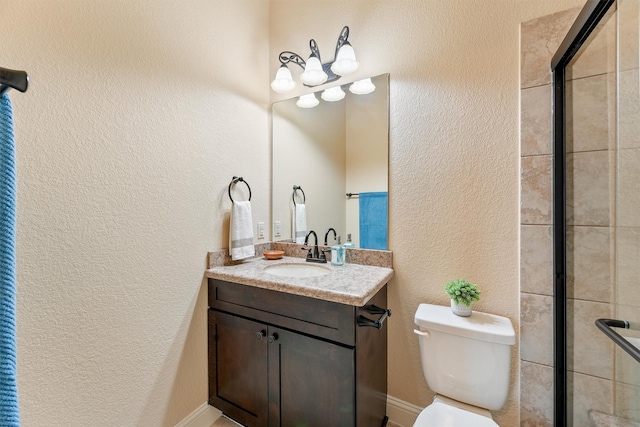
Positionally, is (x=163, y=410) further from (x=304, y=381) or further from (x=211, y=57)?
(x=211, y=57)

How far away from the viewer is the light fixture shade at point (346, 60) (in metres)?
1.50

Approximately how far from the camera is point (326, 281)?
1.27m

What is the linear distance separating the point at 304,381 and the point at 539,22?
A: 1.91m

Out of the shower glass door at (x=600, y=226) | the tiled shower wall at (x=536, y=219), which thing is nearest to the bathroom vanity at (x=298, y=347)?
the tiled shower wall at (x=536, y=219)

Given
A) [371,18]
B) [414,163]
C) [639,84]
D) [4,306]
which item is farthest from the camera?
[371,18]

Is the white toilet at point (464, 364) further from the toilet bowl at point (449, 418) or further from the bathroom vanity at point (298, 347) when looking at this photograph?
the bathroom vanity at point (298, 347)

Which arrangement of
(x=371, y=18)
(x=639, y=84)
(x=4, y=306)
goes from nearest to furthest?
(x=4, y=306), (x=639, y=84), (x=371, y=18)

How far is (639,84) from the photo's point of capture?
0.92m

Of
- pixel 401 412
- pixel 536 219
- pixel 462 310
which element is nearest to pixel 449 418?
pixel 462 310

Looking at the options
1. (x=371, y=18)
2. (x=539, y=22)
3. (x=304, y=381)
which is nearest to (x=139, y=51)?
(x=371, y=18)

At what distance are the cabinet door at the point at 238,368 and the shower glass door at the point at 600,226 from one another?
4.32 feet

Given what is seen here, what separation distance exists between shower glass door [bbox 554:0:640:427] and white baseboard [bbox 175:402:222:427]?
1.68 meters

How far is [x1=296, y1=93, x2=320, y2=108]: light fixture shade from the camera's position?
1.81 m

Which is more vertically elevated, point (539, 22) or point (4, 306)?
point (539, 22)
